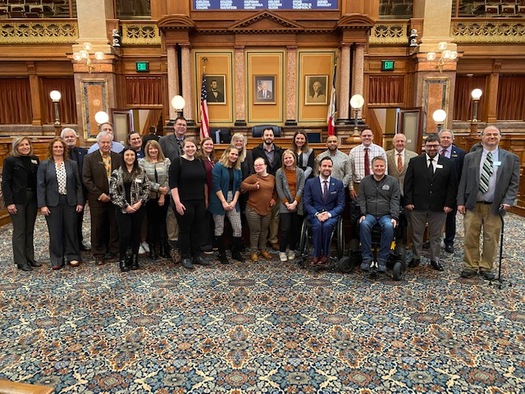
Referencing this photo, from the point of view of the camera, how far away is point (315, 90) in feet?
37.9

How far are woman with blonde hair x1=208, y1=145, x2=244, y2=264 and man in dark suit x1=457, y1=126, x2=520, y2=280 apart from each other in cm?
263

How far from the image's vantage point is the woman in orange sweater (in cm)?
518

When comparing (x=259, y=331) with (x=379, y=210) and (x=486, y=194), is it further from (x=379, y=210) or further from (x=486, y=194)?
(x=486, y=194)

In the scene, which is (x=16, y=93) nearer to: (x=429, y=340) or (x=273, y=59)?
(x=273, y=59)

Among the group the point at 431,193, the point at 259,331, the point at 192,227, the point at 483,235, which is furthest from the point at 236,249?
the point at 483,235

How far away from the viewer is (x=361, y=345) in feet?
10.7

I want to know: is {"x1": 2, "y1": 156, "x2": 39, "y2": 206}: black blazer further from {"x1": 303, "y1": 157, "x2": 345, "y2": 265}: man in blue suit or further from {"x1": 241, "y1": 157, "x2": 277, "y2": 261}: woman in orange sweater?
{"x1": 303, "y1": 157, "x2": 345, "y2": 265}: man in blue suit

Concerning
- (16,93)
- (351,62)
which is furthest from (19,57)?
(351,62)

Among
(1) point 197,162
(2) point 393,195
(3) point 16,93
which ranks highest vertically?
(3) point 16,93

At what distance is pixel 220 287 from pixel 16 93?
486 inches

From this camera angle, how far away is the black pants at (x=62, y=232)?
4965mm

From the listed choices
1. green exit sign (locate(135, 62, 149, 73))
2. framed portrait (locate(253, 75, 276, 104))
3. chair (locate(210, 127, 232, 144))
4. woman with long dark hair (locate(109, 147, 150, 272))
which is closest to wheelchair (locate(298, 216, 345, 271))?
woman with long dark hair (locate(109, 147, 150, 272))

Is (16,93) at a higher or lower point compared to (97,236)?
higher

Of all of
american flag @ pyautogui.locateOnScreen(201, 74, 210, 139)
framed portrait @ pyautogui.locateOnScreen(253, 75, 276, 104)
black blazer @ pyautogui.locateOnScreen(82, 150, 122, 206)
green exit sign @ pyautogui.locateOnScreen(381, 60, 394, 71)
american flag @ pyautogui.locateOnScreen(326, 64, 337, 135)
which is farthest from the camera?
green exit sign @ pyautogui.locateOnScreen(381, 60, 394, 71)
